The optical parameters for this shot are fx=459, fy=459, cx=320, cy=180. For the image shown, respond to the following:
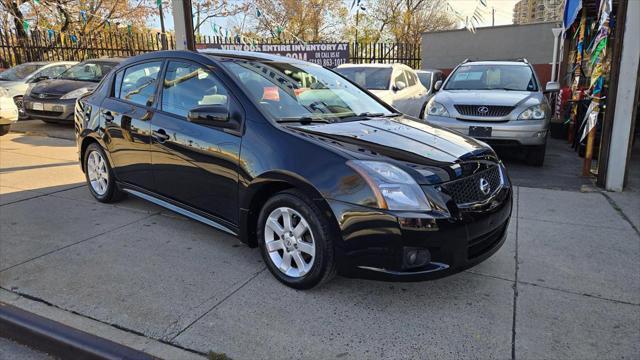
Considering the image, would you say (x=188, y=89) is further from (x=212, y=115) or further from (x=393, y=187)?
(x=393, y=187)

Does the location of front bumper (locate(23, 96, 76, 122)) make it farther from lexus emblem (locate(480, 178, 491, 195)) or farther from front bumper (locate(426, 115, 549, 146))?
lexus emblem (locate(480, 178, 491, 195))

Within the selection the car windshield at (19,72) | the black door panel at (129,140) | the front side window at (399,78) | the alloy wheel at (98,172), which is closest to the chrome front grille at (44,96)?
the car windshield at (19,72)

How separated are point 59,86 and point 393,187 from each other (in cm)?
1002

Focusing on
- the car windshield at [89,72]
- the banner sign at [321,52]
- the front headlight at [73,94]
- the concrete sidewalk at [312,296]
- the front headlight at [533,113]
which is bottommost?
the concrete sidewalk at [312,296]

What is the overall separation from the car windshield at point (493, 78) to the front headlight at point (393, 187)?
18.6ft

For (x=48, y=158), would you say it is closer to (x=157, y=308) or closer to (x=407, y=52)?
(x=157, y=308)

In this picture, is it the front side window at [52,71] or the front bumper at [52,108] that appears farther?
the front side window at [52,71]

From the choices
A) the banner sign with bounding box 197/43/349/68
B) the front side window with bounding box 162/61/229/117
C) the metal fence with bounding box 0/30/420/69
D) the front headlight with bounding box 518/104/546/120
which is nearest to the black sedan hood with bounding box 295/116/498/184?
the front side window with bounding box 162/61/229/117

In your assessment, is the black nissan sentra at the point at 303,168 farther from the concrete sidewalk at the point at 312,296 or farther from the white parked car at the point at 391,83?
the white parked car at the point at 391,83

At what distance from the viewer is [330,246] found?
2.93m

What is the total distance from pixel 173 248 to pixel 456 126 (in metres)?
4.66

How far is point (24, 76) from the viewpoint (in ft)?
41.4

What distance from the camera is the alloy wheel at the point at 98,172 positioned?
4957 mm

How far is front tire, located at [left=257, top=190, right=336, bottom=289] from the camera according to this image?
2.95 metres
